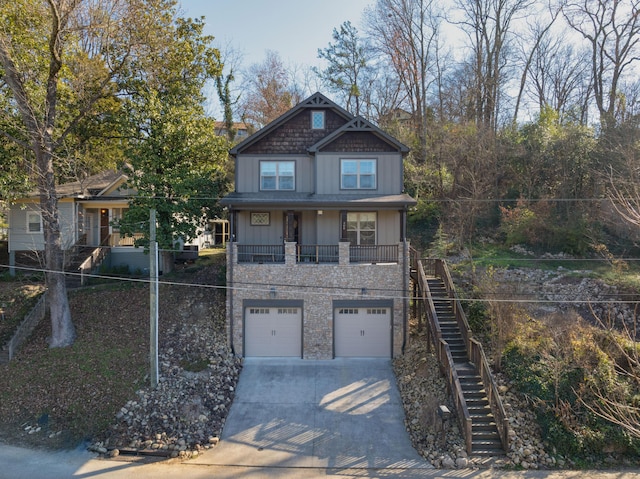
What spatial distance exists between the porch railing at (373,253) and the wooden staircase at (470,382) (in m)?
1.93

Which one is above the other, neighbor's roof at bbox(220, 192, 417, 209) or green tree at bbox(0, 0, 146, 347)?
green tree at bbox(0, 0, 146, 347)

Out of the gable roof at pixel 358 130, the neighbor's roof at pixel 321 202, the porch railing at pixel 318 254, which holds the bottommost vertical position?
the porch railing at pixel 318 254

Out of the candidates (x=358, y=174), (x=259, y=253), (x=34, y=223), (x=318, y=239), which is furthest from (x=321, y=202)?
(x=34, y=223)

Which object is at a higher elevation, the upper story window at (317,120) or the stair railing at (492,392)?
the upper story window at (317,120)

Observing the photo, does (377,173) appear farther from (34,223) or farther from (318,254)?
(34,223)

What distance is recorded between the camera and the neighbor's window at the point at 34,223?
20359mm

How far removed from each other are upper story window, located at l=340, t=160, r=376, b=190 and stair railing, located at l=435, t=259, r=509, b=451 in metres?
4.38

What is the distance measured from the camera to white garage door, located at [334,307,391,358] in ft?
51.6

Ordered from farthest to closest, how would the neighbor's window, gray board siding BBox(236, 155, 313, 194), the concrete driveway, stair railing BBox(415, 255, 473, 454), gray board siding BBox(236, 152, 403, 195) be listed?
the neighbor's window → gray board siding BBox(236, 155, 313, 194) → gray board siding BBox(236, 152, 403, 195) → stair railing BBox(415, 255, 473, 454) → the concrete driveway

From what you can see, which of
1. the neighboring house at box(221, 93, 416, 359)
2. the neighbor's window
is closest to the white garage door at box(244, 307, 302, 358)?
the neighboring house at box(221, 93, 416, 359)

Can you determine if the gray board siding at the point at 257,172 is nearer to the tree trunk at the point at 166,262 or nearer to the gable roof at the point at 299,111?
the gable roof at the point at 299,111

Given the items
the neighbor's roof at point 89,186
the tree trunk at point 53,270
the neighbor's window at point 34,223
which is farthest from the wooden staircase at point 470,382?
the neighbor's window at point 34,223

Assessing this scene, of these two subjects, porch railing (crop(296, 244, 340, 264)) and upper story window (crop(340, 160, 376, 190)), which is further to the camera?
upper story window (crop(340, 160, 376, 190))

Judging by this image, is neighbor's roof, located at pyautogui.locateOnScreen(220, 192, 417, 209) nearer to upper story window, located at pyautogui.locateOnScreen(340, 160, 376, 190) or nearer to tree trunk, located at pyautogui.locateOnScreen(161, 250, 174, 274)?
upper story window, located at pyautogui.locateOnScreen(340, 160, 376, 190)
